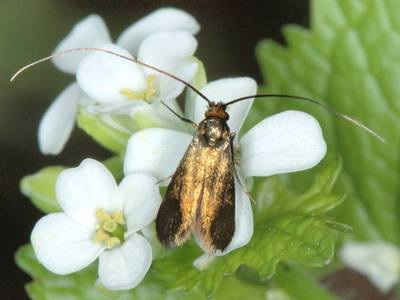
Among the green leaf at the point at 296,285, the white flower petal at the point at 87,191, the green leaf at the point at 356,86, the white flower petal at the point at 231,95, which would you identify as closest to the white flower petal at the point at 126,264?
the white flower petal at the point at 87,191

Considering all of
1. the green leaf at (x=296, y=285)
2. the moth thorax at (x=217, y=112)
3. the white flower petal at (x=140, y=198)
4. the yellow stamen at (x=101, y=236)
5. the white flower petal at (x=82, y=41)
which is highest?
the white flower petal at (x=82, y=41)

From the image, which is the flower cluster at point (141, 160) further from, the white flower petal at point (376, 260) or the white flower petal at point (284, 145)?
the white flower petal at point (376, 260)

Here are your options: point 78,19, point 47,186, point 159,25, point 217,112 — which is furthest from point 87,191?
point 78,19

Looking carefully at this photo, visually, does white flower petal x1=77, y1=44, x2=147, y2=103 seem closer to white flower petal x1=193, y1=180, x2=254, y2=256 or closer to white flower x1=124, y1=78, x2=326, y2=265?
Answer: white flower x1=124, y1=78, x2=326, y2=265

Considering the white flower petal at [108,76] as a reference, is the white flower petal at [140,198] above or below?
below

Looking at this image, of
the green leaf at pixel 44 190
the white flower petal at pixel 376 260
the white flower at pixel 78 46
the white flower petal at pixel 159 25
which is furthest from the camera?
the white flower petal at pixel 376 260

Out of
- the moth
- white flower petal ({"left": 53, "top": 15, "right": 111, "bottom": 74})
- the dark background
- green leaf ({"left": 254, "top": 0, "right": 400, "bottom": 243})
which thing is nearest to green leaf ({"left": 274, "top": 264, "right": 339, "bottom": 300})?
green leaf ({"left": 254, "top": 0, "right": 400, "bottom": 243})
